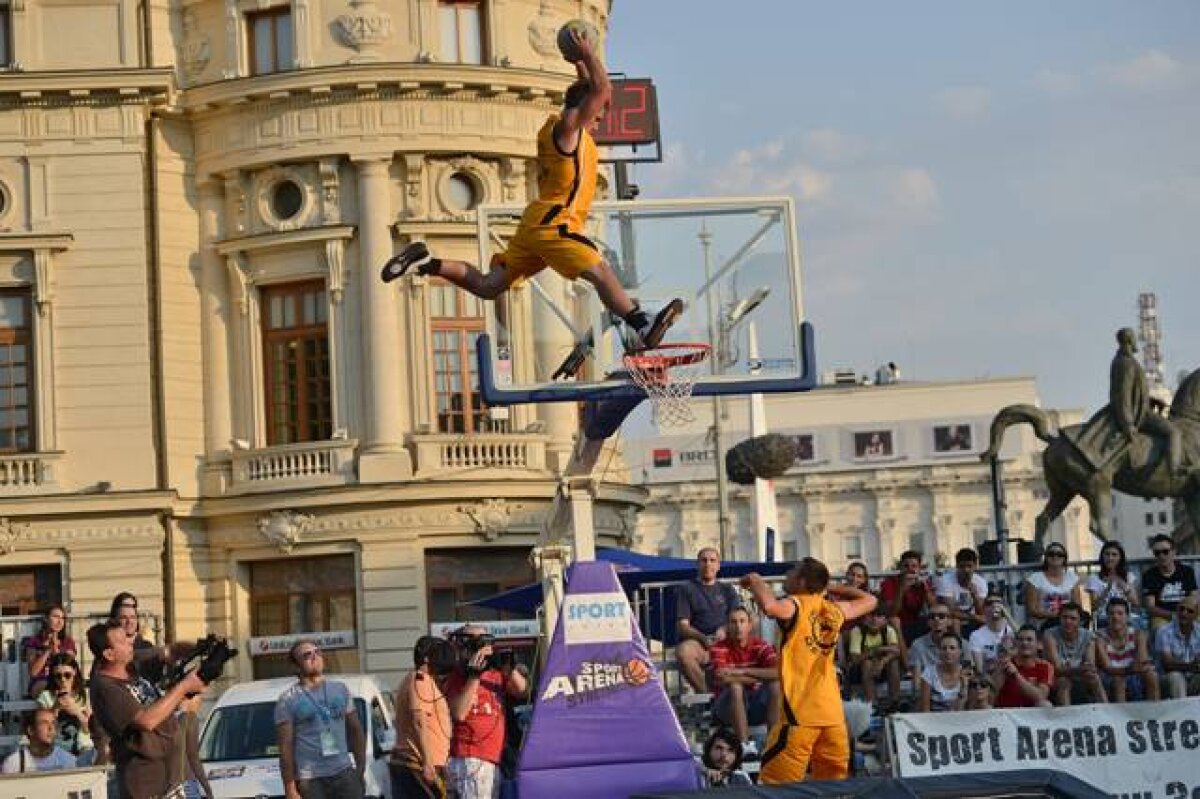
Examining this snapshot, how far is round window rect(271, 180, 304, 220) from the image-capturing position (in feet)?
146

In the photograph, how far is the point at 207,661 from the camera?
16891mm

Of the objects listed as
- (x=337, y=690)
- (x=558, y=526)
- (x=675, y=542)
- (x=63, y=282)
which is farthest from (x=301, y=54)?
(x=675, y=542)

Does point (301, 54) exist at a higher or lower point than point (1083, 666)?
higher

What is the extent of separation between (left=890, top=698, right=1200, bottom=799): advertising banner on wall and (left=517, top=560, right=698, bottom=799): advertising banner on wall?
1923 millimetres

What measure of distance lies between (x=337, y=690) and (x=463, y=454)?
26042 millimetres

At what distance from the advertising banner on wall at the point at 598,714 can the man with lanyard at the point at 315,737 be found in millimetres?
1215

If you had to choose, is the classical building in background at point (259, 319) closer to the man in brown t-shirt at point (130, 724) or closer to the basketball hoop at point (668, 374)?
the basketball hoop at point (668, 374)

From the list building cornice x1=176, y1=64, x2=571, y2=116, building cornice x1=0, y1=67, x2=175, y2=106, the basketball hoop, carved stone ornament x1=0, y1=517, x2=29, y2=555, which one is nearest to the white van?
the basketball hoop

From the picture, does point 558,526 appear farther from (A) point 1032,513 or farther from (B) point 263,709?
(A) point 1032,513

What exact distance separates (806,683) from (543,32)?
2952cm

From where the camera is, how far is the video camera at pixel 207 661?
1678 cm

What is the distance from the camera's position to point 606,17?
1903 inches

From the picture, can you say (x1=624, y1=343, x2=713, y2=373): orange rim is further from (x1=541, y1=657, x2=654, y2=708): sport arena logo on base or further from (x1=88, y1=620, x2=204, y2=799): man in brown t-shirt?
(x1=88, y1=620, x2=204, y2=799): man in brown t-shirt

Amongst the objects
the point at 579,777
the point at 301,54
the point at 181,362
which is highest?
the point at 301,54
